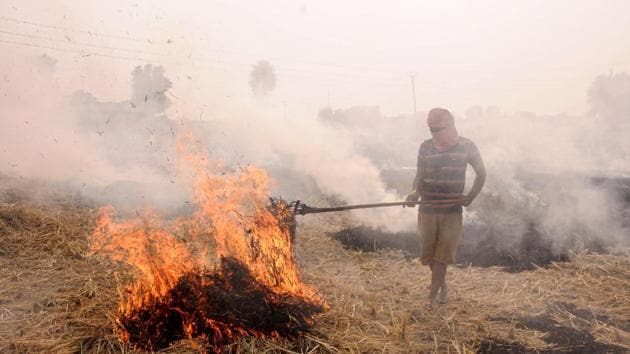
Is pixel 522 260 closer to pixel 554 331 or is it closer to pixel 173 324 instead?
pixel 554 331

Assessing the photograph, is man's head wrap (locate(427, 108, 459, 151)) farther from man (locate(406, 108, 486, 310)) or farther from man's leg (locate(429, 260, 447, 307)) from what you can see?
man's leg (locate(429, 260, 447, 307))

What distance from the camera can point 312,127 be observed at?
17.0 meters

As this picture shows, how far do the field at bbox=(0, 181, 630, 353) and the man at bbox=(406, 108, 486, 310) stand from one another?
64cm

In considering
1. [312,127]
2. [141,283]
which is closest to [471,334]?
[141,283]

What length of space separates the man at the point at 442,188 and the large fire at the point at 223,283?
1550 mm

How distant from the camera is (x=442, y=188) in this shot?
4809mm

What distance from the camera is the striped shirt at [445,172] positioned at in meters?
4.71

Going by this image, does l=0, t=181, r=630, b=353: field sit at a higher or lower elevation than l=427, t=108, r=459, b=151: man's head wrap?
lower

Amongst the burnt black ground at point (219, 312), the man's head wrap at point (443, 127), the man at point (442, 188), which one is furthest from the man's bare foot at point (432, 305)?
the man's head wrap at point (443, 127)

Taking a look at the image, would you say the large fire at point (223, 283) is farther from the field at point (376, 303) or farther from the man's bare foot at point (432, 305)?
the man's bare foot at point (432, 305)

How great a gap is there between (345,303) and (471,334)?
4.51 ft

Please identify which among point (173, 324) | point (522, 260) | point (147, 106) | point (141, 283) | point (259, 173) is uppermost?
point (147, 106)

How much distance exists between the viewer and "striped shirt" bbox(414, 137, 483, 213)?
4.71 m

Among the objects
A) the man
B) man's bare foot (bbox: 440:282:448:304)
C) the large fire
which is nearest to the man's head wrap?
the man
